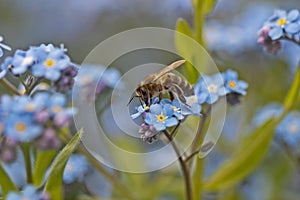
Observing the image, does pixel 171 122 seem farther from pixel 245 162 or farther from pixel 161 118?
pixel 245 162

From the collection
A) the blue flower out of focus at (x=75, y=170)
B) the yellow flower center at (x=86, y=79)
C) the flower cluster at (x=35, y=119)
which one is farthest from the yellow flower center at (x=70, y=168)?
the flower cluster at (x=35, y=119)

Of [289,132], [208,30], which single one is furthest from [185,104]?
[208,30]

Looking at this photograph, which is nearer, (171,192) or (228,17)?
(171,192)

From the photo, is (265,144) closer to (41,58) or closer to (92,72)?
(92,72)

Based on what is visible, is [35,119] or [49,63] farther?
[49,63]

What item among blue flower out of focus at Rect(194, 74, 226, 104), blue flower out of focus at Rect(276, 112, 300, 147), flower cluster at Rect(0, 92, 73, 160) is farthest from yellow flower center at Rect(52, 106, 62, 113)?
blue flower out of focus at Rect(276, 112, 300, 147)

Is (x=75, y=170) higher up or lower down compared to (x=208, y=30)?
lower down

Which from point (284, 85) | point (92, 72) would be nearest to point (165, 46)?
point (284, 85)
